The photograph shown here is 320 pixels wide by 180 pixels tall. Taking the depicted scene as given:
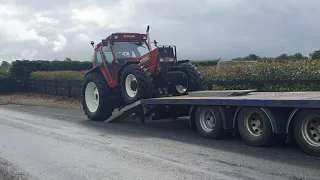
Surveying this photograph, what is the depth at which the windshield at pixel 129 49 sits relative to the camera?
13.8 meters

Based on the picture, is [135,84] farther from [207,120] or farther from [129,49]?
[207,120]

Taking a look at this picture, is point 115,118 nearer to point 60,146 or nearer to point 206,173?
point 60,146

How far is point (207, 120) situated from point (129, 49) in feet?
16.5

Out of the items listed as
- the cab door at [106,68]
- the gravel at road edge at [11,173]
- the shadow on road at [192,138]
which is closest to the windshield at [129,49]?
the cab door at [106,68]

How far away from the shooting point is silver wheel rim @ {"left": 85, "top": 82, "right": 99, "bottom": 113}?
14.5 meters

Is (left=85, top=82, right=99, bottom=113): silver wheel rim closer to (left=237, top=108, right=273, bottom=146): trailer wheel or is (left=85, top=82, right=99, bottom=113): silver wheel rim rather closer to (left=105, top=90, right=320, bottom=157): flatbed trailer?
(left=105, top=90, right=320, bottom=157): flatbed trailer

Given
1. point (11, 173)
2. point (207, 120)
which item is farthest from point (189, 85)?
point (11, 173)

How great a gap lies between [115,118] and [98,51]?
2.62 meters

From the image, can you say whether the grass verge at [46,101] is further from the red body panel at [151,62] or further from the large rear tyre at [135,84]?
the red body panel at [151,62]

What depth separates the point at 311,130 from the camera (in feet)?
24.8

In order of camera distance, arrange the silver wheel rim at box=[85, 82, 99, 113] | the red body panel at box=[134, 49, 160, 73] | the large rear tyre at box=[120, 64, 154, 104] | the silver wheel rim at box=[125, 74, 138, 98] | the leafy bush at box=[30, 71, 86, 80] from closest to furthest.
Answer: the large rear tyre at box=[120, 64, 154, 104], the red body panel at box=[134, 49, 160, 73], the silver wheel rim at box=[125, 74, 138, 98], the silver wheel rim at box=[85, 82, 99, 113], the leafy bush at box=[30, 71, 86, 80]

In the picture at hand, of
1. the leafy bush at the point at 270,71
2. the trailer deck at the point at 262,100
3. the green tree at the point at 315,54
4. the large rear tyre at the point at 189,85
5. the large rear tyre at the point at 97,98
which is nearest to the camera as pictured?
the trailer deck at the point at 262,100

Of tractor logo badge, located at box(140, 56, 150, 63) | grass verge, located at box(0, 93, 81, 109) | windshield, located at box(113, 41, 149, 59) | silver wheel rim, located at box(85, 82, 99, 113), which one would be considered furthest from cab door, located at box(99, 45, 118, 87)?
grass verge, located at box(0, 93, 81, 109)

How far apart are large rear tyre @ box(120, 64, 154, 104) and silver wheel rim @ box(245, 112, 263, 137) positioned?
138 inches
